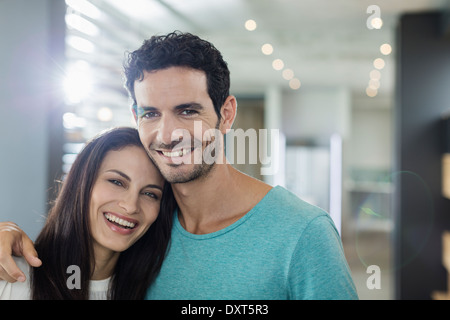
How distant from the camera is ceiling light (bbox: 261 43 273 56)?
3.89m

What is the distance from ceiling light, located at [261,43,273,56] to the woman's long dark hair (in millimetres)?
3112

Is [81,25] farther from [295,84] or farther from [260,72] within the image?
[295,84]

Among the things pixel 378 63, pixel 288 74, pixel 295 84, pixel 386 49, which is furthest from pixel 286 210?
pixel 295 84

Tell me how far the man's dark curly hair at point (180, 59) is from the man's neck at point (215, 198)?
0.17 meters

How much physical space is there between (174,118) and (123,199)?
0.23 meters

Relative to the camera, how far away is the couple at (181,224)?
0.85m

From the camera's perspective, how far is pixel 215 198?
1034mm

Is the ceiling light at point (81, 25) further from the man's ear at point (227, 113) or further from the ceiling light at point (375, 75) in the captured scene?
the ceiling light at point (375, 75)

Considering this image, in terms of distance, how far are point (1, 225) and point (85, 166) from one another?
227 mm

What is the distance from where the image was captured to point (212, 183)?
103cm

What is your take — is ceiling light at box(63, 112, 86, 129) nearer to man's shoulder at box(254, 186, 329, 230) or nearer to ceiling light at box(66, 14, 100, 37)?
ceiling light at box(66, 14, 100, 37)

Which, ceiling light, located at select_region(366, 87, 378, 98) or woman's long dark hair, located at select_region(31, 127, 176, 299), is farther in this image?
ceiling light, located at select_region(366, 87, 378, 98)

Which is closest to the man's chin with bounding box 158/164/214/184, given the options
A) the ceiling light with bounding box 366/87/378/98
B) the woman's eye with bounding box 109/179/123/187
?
the woman's eye with bounding box 109/179/123/187

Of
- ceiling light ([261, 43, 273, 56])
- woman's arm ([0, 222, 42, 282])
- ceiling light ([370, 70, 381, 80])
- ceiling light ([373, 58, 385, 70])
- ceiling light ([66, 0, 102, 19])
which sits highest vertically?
ceiling light ([370, 70, 381, 80])
